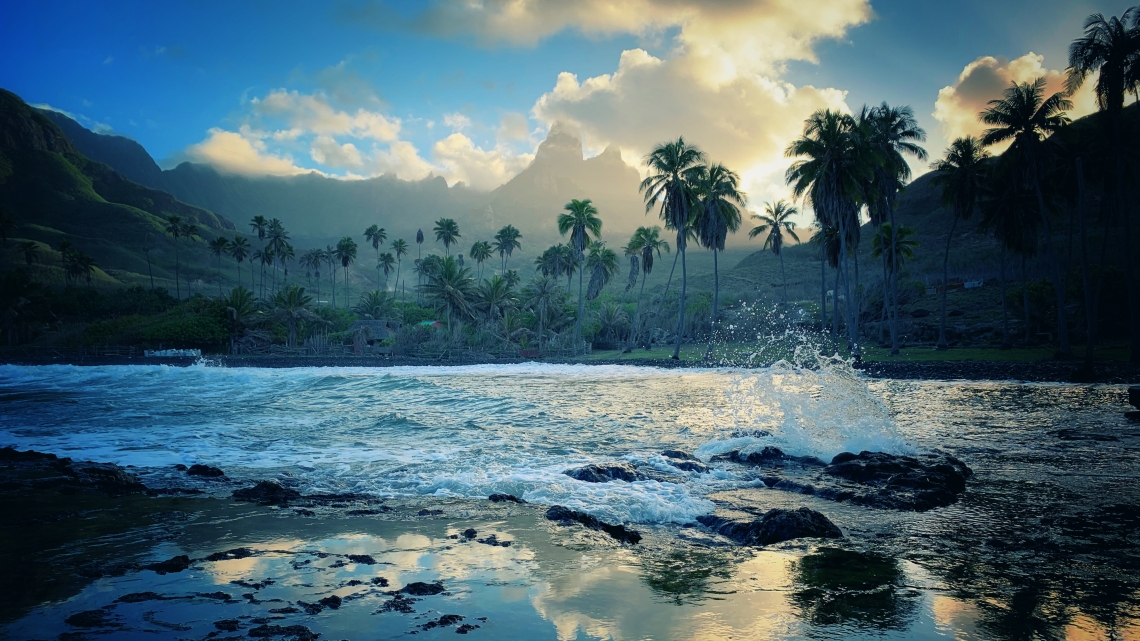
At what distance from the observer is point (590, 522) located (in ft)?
24.8

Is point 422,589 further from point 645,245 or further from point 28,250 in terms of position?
point 28,250

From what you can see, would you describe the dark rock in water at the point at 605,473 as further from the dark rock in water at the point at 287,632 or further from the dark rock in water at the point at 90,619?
the dark rock in water at the point at 90,619

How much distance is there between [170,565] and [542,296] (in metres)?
60.5

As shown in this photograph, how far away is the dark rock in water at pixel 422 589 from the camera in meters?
5.26

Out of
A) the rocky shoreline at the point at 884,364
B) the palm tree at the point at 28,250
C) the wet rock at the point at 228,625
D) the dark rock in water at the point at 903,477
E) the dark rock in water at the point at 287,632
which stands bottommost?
the wet rock at the point at 228,625

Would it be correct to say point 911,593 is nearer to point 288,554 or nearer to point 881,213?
point 288,554

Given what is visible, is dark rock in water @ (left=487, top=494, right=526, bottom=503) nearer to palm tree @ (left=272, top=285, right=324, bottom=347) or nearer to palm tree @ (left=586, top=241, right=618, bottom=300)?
palm tree @ (left=272, top=285, right=324, bottom=347)

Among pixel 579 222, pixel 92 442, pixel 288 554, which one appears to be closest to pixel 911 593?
pixel 288 554

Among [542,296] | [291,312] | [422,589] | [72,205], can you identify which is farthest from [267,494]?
[72,205]

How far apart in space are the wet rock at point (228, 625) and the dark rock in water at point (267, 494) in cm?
433

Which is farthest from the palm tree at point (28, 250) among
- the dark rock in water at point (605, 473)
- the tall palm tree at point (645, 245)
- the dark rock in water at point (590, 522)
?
the dark rock in water at point (590, 522)

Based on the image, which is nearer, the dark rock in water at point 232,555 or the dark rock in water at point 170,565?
the dark rock in water at point 170,565

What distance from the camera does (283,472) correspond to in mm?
11211

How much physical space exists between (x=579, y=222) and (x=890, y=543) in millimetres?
55075
